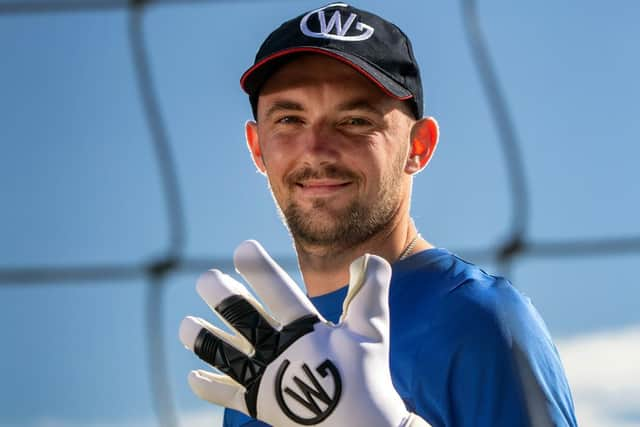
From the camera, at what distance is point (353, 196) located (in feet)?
5.80

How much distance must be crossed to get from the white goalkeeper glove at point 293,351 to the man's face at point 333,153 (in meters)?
0.30

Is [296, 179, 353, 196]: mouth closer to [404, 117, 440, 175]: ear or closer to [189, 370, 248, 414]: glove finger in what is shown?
[404, 117, 440, 175]: ear

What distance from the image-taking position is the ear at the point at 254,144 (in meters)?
2.05

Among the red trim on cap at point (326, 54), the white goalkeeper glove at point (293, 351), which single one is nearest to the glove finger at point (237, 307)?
the white goalkeeper glove at point (293, 351)

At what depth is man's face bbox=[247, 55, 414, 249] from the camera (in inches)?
69.5

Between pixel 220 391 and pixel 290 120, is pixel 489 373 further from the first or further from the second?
pixel 290 120

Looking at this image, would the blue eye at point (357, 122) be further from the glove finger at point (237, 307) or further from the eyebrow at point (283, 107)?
the glove finger at point (237, 307)

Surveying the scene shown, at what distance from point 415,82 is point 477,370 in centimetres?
64

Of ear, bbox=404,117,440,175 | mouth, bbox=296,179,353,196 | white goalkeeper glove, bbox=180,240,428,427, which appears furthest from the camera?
ear, bbox=404,117,440,175

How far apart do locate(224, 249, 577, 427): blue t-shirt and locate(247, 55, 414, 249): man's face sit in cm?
25

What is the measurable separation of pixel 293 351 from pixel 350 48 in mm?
608

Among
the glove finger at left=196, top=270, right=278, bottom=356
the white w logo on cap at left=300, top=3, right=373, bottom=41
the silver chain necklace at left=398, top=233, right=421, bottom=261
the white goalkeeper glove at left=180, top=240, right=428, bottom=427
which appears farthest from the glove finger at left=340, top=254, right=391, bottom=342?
the white w logo on cap at left=300, top=3, right=373, bottom=41

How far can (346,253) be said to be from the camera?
5.89 ft

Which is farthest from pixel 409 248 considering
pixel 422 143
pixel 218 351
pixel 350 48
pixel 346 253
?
pixel 218 351
